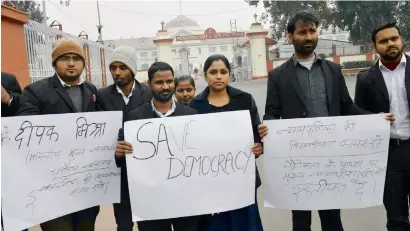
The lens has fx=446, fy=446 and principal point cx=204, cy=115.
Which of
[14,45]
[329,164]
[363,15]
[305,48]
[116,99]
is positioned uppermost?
[363,15]

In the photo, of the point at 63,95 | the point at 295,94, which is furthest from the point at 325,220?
the point at 63,95

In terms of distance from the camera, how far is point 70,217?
292 centimetres

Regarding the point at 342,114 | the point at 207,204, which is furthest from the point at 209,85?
the point at 342,114

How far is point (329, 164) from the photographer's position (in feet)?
9.95

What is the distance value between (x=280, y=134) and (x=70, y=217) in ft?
4.86

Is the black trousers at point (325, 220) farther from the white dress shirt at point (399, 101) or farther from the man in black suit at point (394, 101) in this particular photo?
the white dress shirt at point (399, 101)

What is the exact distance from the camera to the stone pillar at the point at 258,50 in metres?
30.4

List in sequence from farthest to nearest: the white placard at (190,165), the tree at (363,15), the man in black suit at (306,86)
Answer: the tree at (363,15) < the man in black suit at (306,86) < the white placard at (190,165)

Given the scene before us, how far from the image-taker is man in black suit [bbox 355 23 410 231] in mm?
3035

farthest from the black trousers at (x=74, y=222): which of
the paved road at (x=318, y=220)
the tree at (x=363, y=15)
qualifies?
the tree at (x=363, y=15)

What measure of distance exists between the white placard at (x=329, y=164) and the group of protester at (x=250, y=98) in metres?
0.10

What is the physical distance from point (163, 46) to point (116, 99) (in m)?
28.8

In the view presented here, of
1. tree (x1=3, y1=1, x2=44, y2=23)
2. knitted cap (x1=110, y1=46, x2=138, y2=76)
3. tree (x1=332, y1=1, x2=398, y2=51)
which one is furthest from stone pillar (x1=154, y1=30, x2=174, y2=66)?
knitted cap (x1=110, y1=46, x2=138, y2=76)

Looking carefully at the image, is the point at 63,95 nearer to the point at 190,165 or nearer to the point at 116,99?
the point at 116,99
